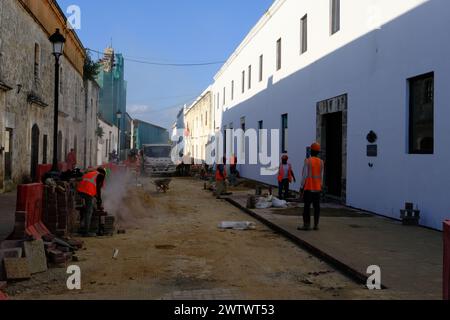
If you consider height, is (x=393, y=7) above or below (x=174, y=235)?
above

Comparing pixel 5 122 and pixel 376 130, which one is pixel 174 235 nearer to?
pixel 376 130

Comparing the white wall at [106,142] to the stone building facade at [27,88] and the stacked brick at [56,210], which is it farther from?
the stacked brick at [56,210]

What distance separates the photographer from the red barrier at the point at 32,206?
722 cm

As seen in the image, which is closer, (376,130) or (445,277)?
(445,277)

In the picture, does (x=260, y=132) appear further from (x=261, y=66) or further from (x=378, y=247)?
(x=378, y=247)

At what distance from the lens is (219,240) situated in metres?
8.94

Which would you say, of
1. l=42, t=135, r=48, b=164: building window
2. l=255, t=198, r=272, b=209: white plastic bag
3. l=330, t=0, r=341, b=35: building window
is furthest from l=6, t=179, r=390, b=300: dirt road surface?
l=42, t=135, r=48, b=164: building window

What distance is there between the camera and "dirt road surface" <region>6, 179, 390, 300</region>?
5414mm

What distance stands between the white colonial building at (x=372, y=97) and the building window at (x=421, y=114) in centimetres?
2

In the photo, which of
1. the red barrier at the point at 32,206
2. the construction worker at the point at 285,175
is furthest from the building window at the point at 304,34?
the red barrier at the point at 32,206

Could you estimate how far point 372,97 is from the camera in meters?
11.7

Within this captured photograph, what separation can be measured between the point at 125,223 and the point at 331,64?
25.3 ft
